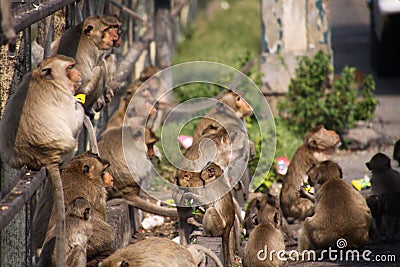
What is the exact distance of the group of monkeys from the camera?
4.72 m

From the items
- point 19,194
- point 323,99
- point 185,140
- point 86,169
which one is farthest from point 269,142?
point 19,194

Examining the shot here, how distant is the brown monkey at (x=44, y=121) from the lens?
184 inches

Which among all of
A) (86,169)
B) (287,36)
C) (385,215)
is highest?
(287,36)

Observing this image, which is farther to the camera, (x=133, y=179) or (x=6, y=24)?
(x=133, y=179)

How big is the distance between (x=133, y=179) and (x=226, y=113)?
127cm

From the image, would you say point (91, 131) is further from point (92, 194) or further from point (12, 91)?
point (12, 91)

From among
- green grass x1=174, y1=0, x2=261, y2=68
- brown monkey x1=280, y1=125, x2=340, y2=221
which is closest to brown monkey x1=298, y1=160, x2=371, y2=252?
brown monkey x1=280, y1=125, x2=340, y2=221

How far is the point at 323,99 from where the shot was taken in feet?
33.0

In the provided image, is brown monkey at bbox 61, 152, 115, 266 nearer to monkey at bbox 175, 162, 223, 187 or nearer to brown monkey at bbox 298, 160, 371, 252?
monkey at bbox 175, 162, 223, 187

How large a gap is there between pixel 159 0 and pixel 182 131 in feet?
9.43

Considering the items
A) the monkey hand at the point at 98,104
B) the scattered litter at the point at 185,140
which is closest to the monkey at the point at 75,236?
the monkey hand at the point at 98,104

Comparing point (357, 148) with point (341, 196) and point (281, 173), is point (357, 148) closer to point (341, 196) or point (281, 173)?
point (281, 173)

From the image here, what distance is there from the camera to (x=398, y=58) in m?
13.2

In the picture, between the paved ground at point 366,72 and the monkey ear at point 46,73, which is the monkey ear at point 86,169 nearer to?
the monkey ear at point 46,73
